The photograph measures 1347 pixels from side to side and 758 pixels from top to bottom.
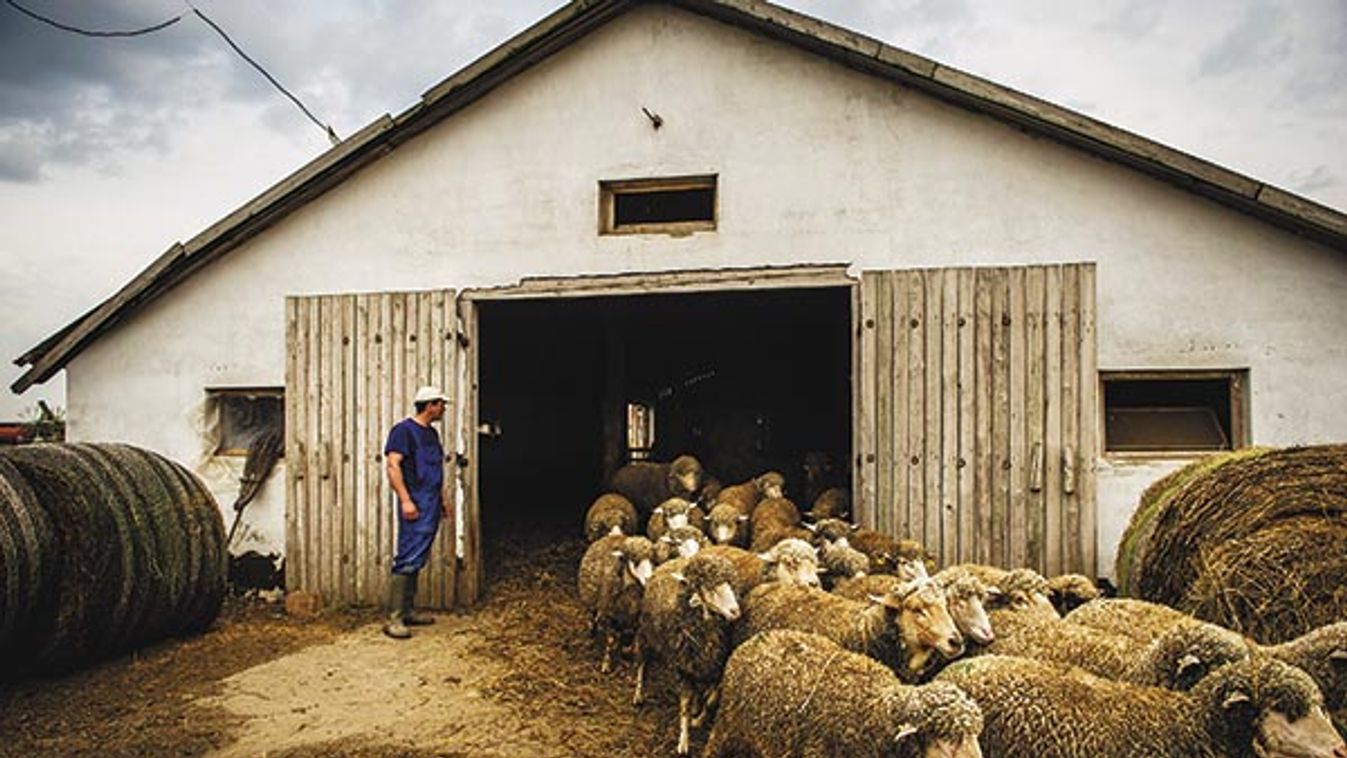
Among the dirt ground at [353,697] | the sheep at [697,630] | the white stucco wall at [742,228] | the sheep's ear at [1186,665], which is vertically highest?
the white stucco wall at [742,228]

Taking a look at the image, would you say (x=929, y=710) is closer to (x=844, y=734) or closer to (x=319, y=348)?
(x=844, y=734)

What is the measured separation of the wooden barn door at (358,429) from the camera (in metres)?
8.80

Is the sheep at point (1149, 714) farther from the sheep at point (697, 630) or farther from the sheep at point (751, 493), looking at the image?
the sheep at point (751, 493)

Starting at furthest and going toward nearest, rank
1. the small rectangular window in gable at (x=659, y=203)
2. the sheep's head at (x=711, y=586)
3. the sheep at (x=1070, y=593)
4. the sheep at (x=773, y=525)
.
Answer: the small rectangular window in gable at (x=659, y=203)
the sheep at (x=773, y=525)
the sheep at (x=1070, y=593)
the sheep's head at (x=711, y=586)

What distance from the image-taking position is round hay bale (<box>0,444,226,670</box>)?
6305 millimetres

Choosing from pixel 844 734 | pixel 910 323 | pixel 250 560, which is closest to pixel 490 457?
pixel 250 560

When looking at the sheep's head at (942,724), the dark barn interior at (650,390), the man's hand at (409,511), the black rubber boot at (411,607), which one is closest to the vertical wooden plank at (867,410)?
the dark barn interior at (650,390)

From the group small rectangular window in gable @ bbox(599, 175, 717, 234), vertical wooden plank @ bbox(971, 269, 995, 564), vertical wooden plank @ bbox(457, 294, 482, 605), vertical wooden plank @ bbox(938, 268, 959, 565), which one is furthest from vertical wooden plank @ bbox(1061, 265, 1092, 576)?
vertical wooden plank @ bbox(457, 294, 482, 605)

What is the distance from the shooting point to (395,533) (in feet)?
28.8

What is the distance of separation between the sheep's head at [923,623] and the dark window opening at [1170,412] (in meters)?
4.02

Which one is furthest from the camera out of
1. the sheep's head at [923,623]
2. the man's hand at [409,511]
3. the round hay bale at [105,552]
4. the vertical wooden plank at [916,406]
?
the man's hand at [409,511]

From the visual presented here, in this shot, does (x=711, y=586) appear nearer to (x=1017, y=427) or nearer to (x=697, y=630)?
(x=697, y=630)

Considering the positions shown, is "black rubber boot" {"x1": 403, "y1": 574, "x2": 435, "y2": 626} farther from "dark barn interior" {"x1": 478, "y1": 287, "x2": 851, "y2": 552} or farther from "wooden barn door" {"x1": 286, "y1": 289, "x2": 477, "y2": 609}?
"dark barn interior" {"x1": 478, "y1": 287, "x2": 851, "y2": 552}

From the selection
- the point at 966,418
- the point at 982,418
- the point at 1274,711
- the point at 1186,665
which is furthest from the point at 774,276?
the point at 1274,711
